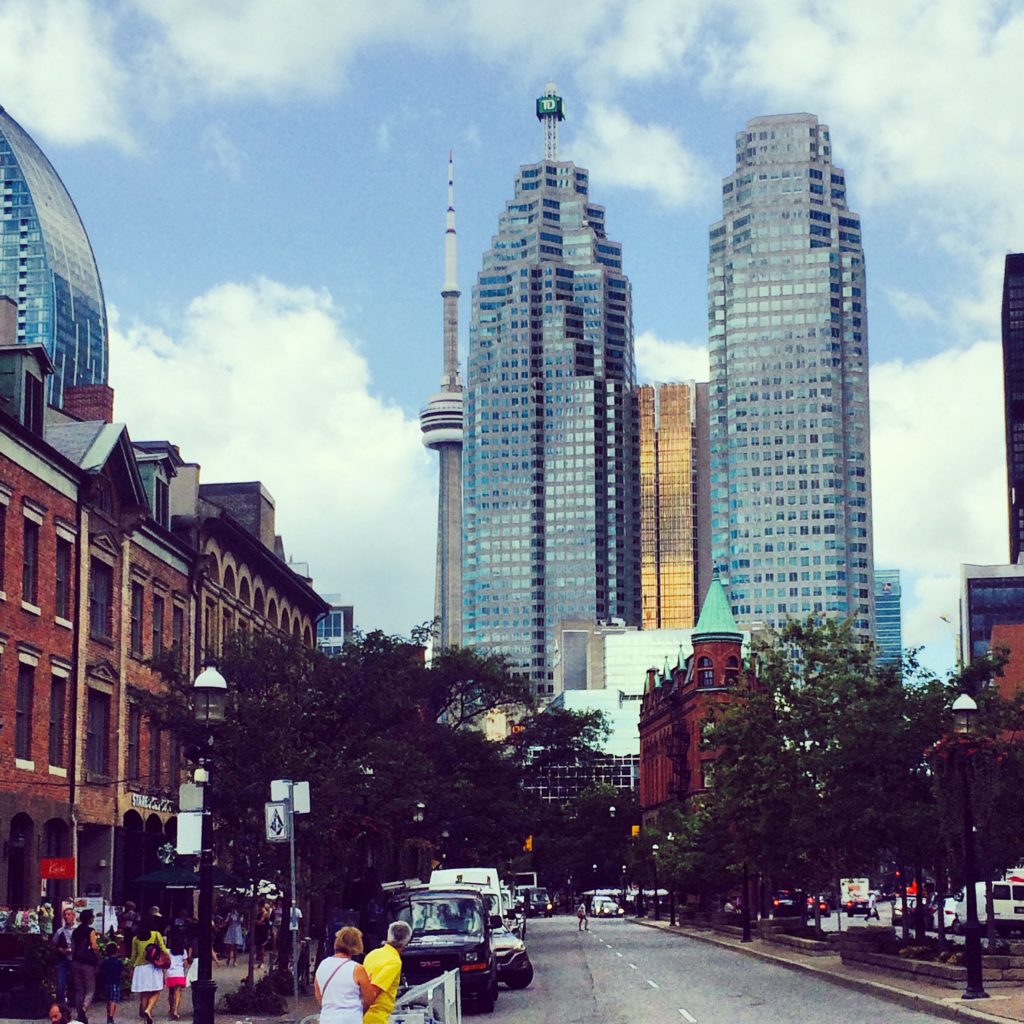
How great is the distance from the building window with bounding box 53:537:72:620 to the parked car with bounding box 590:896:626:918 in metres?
91.5

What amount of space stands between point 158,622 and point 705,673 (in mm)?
76659

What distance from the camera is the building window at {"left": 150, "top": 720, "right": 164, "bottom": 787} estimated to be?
5147 cm

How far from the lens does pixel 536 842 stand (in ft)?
556

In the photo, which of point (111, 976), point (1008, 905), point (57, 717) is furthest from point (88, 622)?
point (1008, 905)

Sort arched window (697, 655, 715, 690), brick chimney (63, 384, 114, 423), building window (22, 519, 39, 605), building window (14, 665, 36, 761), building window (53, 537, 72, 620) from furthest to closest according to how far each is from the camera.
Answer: arched window (697, 655, 715, 690)
brick chimney (63, 384, 114, 423)
building window (53, 537, 72, 620)
building window (22, 519, 39, 605)
building window (14, 665, 36, 761)

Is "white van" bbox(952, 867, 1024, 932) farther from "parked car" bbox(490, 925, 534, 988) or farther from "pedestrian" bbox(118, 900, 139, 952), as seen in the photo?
"pedestrian" bbox(118, 900, 139, 952)

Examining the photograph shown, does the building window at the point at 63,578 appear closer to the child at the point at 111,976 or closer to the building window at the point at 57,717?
the building window at the point at 57,717

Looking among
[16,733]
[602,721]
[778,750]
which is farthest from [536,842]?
[16,733]

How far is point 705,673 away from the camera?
12481 cm

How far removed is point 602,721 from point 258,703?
56.9 meters

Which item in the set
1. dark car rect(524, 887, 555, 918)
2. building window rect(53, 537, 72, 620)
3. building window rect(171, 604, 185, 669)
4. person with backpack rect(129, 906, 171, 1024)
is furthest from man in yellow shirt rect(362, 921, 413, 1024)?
dark car rect(524, 887, 555, 918)

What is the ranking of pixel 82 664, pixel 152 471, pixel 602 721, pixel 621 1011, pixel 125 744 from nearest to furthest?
pixel 621 1011, pixel 82 664, pixel 125 744, pixel 152 471, pixel 602 721

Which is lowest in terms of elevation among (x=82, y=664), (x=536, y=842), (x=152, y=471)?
(x=536, y=842)

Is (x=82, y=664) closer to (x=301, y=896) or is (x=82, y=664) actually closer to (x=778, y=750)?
(x=301, y=896)
